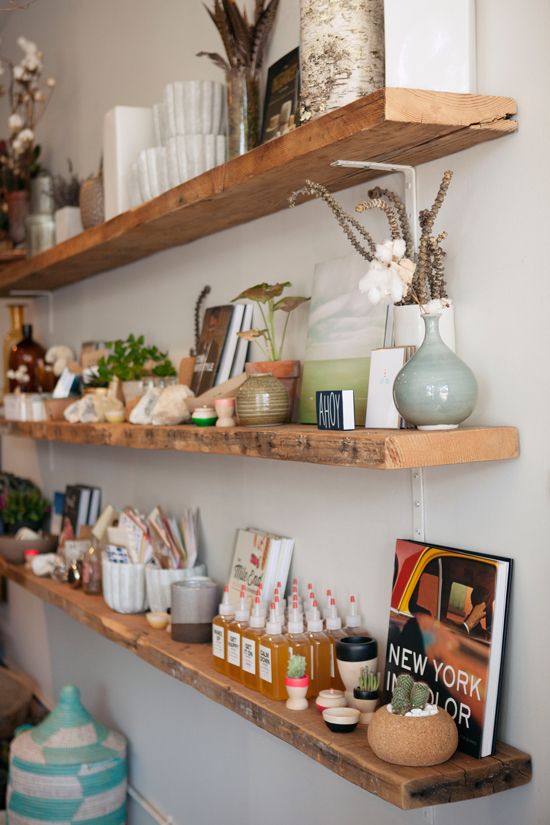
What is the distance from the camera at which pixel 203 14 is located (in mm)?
2193

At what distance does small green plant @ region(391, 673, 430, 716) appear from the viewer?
1.33 meters

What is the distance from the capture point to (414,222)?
1.52 meters

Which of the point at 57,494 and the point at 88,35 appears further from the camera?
the point at 57,494

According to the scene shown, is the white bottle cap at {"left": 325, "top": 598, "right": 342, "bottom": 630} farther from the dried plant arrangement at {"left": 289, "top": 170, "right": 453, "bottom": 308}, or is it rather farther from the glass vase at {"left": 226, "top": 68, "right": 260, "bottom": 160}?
the glass vase at {"left": 226, "top": 68, "right": 260, "bottom": 160}

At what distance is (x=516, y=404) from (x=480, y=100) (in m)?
0.43

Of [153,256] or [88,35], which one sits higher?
[88,35]

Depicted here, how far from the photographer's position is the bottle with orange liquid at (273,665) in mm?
1648

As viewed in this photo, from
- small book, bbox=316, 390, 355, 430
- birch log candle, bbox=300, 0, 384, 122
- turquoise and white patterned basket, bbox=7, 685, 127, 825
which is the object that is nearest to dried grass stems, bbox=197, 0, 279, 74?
birch log candle, bbox=300, 0, 384, 122

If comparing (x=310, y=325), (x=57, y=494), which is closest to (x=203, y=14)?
(x=310, y=325)

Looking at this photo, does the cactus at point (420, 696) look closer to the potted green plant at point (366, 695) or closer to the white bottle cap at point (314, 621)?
the potted green plant at point (366, 695)

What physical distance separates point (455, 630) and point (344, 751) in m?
0.24

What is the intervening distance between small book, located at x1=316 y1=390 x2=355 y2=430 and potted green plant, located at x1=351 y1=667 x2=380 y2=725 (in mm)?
415

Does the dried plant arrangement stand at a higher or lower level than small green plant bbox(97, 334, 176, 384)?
higher

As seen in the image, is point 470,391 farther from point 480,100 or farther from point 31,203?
point 31,203
